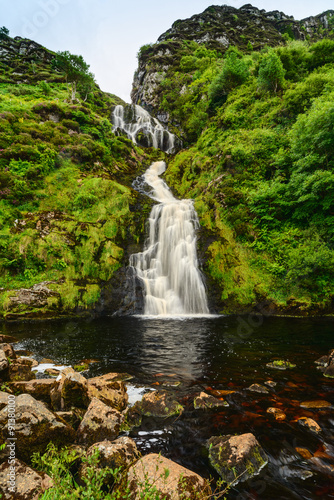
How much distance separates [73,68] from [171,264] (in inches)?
1418

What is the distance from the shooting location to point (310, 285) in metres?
12.6

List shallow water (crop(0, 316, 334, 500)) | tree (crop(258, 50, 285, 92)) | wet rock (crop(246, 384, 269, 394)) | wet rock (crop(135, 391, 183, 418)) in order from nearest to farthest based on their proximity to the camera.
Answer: shallow water (crop(0, 316, 334, 500)) → wet rock (crop(135, 391, 183, 418)) → wet rock (crop(246, 384, 269, 394)) → tree (crop(258, 50, 285, 92))

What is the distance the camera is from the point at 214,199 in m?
18.0

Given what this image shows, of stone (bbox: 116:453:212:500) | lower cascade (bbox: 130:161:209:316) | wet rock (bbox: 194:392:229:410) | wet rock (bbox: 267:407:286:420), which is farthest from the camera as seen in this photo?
lower cascade (bbox: 130:161:209:316)

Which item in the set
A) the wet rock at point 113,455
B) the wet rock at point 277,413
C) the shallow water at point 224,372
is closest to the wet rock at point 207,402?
the shallow water at point 224,372

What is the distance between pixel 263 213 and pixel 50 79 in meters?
56.7

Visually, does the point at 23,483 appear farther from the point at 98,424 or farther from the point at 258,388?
the point at 258,388

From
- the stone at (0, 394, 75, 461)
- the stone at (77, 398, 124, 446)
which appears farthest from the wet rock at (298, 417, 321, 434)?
the stone at (0, 394, 75, 461)

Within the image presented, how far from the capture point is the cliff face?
175 ft

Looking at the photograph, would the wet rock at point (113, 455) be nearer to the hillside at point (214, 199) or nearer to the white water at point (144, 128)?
the hillside at point (214, 199)

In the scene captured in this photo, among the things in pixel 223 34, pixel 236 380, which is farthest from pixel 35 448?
pixel 223 34

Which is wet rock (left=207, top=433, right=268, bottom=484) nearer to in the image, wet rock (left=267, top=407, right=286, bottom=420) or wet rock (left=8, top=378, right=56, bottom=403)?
wet rock (left=267, top=407, right=286, bottom=420)

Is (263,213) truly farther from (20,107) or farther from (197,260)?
(20,107)

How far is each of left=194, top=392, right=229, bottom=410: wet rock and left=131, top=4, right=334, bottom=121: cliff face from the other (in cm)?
4858
